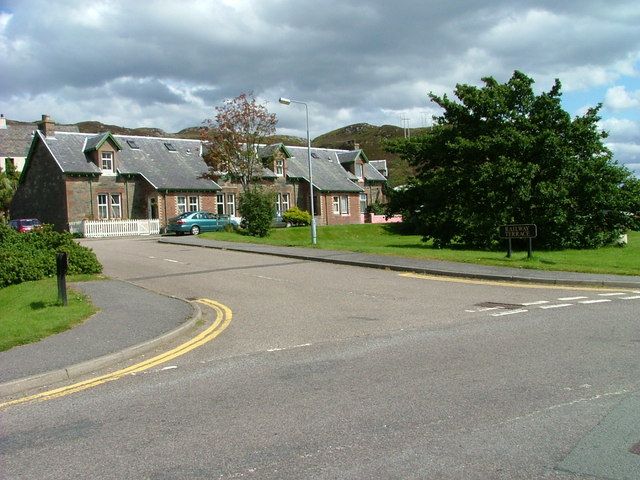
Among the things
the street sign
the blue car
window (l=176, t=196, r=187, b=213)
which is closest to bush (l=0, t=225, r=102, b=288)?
the street sign

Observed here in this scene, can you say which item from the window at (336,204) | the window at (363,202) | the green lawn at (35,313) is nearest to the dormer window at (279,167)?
the window at (336,204)

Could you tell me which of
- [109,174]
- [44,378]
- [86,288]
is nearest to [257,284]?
[86,288]

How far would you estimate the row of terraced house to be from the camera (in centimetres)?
4256

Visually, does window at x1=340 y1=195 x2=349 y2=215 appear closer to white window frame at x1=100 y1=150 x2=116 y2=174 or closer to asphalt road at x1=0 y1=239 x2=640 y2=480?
white window frame at x1=100 y1=150 x2=116 y2=174

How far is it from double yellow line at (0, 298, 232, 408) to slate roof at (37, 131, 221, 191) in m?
35.8

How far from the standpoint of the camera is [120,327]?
9414 mm

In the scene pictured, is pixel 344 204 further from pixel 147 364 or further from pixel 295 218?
pixel 147 364

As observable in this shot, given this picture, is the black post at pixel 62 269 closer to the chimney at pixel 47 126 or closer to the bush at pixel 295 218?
the chimney at pixel 47 126

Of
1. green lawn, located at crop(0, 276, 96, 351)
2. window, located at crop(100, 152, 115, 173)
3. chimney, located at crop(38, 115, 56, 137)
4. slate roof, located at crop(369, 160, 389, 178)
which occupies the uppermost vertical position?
chimney, located at crop(38, 115, 56, 137)

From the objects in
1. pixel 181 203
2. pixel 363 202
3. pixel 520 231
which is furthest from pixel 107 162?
pixel 520 231

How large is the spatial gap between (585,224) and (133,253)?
20347 mm

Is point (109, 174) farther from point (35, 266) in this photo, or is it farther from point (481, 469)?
point (481, 469)

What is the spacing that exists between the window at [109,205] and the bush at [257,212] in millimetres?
14499

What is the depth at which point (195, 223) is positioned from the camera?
127 ft
